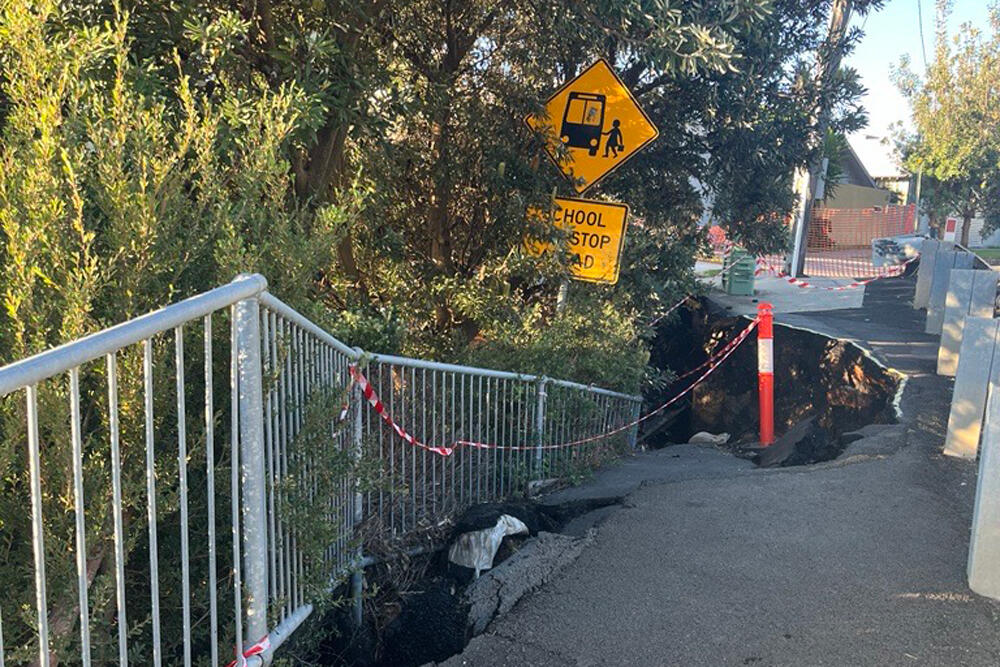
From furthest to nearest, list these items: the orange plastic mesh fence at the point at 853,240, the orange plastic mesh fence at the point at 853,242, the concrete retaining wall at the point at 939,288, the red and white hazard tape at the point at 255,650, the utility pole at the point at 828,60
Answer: the orange plastic mesh fence at the point at 853,240, the orange plastic mesh fence at the point at 853,242, the concrete retaining wall at the point at 939,288, the utility pole at the point at 828,60, the red and white hazard tape at the point at 255,650

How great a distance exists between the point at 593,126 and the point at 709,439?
19.0ft

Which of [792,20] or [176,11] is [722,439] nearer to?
[792,20]

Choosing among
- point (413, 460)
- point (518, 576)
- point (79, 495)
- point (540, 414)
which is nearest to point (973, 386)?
point (540, 414)

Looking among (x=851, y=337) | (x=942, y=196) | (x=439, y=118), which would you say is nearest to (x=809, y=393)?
(x=851, y=337)

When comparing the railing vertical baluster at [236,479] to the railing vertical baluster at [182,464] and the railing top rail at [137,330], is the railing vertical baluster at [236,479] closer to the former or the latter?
the railing top rail at [137,330]

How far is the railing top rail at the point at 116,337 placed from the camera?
1.79 meters

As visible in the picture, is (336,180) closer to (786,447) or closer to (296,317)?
(296,317)

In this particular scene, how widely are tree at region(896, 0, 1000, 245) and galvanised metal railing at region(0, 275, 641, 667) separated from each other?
37097 millimetres

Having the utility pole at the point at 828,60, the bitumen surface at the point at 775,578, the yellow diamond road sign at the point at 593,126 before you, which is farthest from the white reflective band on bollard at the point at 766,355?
the yellow diamond road sign at the point at 593,126

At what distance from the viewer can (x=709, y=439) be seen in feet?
39.4

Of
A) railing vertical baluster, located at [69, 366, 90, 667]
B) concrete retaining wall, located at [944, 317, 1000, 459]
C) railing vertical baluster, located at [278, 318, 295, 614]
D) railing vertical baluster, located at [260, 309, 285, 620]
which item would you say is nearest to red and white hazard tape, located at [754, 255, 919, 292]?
concrete retaining wall, located at [944, 317, 1000, 459]

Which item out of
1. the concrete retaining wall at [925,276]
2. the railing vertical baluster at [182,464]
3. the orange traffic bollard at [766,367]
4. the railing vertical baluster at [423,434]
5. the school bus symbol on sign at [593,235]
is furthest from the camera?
the concrete retaining wall at [925,276]

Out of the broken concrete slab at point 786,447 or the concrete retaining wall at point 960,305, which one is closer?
the broken concrete slab at point 786,447

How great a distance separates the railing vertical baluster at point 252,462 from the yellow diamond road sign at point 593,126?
18.5ft
